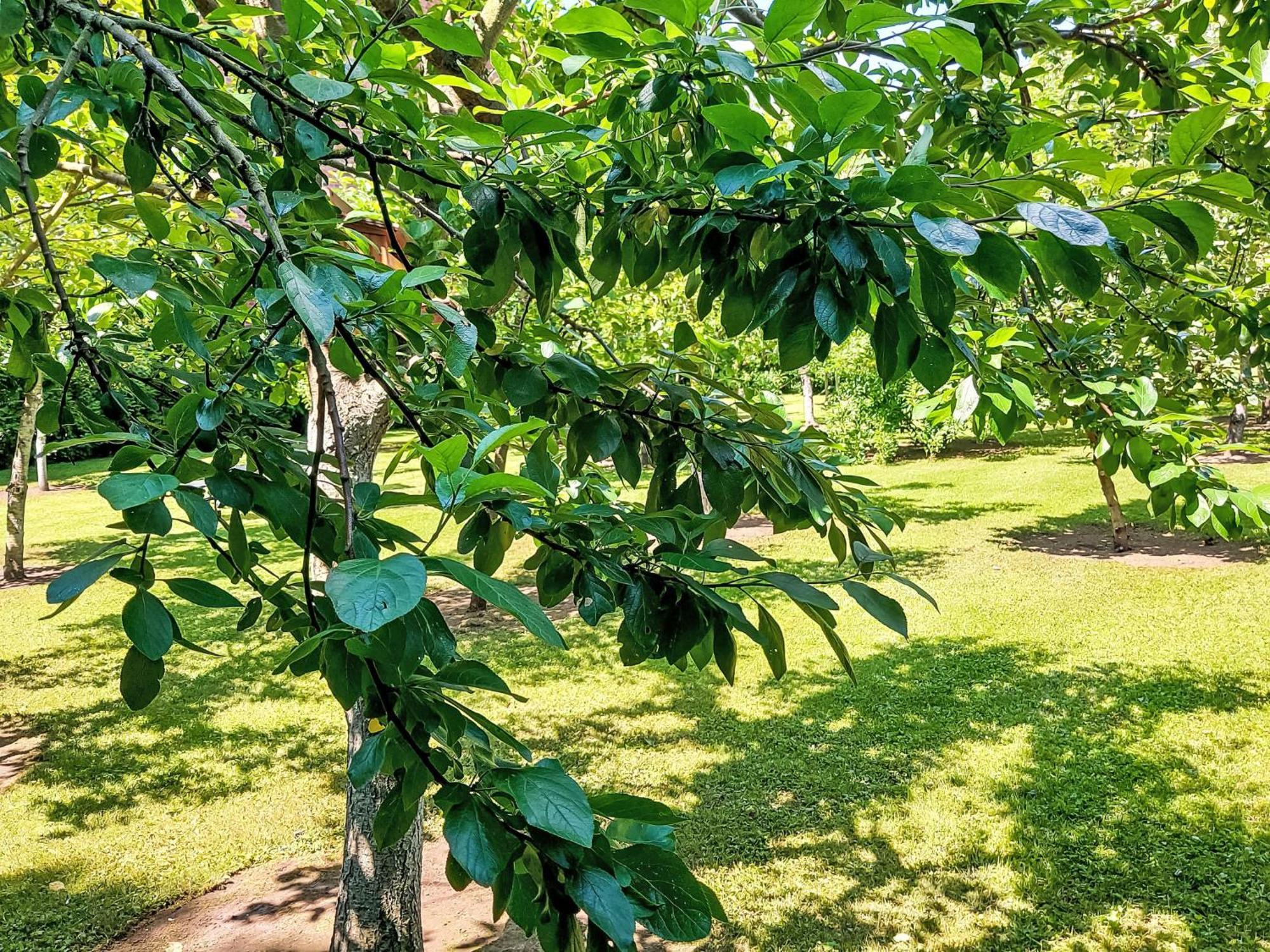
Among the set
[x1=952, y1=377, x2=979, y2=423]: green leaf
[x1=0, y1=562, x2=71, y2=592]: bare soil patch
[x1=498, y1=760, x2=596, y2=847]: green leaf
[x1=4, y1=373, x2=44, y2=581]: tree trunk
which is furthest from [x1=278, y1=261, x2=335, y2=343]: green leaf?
[x1=0, y1=562, x2=71, y2=592]: bare soil patch

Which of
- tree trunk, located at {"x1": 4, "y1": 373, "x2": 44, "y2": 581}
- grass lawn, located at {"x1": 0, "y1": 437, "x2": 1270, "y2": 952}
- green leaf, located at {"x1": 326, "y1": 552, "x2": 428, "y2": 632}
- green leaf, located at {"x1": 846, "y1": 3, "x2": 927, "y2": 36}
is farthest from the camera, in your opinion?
tree trunk, located at {"x1": 4, "y1": 373, "x2": 44, "y2": 581}

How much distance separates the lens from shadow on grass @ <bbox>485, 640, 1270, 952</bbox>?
4523 mm

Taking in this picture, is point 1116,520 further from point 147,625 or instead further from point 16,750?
point 147,625

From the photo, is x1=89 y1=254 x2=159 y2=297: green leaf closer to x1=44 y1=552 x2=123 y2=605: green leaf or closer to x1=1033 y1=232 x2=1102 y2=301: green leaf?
x1=44 y1=552 x2=123 y2=605: green leaf

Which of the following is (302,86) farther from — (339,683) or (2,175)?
(339,683)

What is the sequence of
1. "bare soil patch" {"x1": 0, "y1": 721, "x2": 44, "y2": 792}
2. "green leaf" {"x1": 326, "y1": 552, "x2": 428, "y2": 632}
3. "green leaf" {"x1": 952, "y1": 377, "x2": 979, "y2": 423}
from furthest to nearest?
"bare soil patch" {"x1": 0, "y1": 721, "x2": 44, "y2": 792}, "green leaf" {"x1": 952, "y1": 377, "x2": 979, "y2": 423}, "green leaf" {"x1": 326, "y1": 552, "x2": 428, "y2": 632}

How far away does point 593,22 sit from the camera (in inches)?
46.1

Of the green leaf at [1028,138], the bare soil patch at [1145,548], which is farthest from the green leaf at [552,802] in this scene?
the bare soil patch at [1145,548]

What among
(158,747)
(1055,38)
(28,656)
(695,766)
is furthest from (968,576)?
(28,656)

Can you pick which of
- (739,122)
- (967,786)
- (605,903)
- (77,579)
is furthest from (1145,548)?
(77,579)

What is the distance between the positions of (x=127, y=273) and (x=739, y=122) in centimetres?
72

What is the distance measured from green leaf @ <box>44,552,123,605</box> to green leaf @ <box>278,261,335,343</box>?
351 mm

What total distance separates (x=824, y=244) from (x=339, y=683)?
0.72 metres

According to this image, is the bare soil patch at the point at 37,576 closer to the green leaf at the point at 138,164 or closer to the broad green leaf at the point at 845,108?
the green leaf at the point at 138,164
